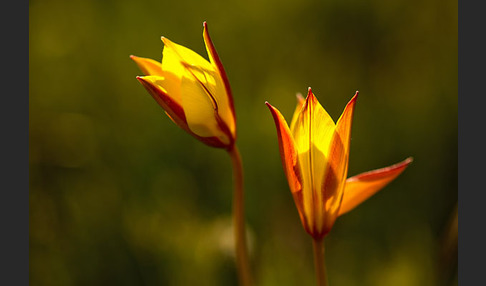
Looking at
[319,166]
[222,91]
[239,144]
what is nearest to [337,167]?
[319,166]

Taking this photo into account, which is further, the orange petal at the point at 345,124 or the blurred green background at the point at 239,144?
the blurred green background at the point at 239,144

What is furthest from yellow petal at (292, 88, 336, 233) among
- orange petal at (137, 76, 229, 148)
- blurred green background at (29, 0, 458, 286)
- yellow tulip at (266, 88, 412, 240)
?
blurred green background at (29, 0, 458, 286)

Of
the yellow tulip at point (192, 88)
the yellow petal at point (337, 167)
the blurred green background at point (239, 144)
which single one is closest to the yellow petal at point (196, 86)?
the yellow tulip at point (192, 88)

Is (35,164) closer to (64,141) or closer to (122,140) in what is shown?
(64,141)

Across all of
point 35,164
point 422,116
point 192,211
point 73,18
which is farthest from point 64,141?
point 422,116

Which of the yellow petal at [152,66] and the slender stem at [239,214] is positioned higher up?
the yellow petal at [152,66]

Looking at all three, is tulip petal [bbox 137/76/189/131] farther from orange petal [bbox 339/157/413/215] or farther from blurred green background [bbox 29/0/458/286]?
blurred green background [bbox 29/0/458/286]

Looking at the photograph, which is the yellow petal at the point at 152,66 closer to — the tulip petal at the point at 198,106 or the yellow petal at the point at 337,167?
the tulip petal at the point at 198,106

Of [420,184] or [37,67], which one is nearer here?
[420,184]
